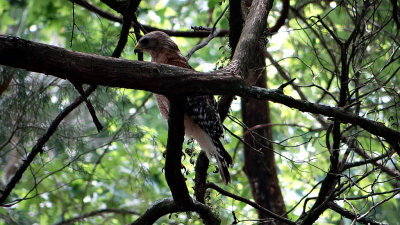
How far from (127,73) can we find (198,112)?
5.41ft

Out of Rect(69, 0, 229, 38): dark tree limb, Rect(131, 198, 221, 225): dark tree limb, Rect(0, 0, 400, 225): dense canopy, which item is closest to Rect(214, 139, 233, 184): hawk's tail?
Rect(0, 0, 400, 225): dense canopy

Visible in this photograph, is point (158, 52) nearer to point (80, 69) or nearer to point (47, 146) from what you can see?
point (47, 146)

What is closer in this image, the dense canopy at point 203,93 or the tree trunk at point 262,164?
the dense canopy at point 203,93

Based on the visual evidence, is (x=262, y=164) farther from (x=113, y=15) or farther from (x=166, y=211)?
(x=166, y=211)

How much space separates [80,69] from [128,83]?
22cm

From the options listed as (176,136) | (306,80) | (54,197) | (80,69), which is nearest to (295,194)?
(306,80)

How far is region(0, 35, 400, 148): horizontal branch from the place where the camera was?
5.98ft

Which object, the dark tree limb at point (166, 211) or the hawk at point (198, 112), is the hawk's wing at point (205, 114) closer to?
the hawk at point (198, 112)

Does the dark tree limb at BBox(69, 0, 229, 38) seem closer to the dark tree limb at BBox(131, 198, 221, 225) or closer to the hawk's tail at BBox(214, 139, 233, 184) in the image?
the hawk's tail at BBox(214, 139, 233, 184)

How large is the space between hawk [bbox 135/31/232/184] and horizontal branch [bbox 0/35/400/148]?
113 centimetres

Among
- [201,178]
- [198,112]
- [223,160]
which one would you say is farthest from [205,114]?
[201,178]

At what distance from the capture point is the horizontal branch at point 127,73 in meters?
1.82

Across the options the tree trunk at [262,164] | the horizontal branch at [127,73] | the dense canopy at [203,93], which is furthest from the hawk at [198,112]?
the tree trunk at [262,164]

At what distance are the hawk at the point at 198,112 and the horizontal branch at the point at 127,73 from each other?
1.13 m
